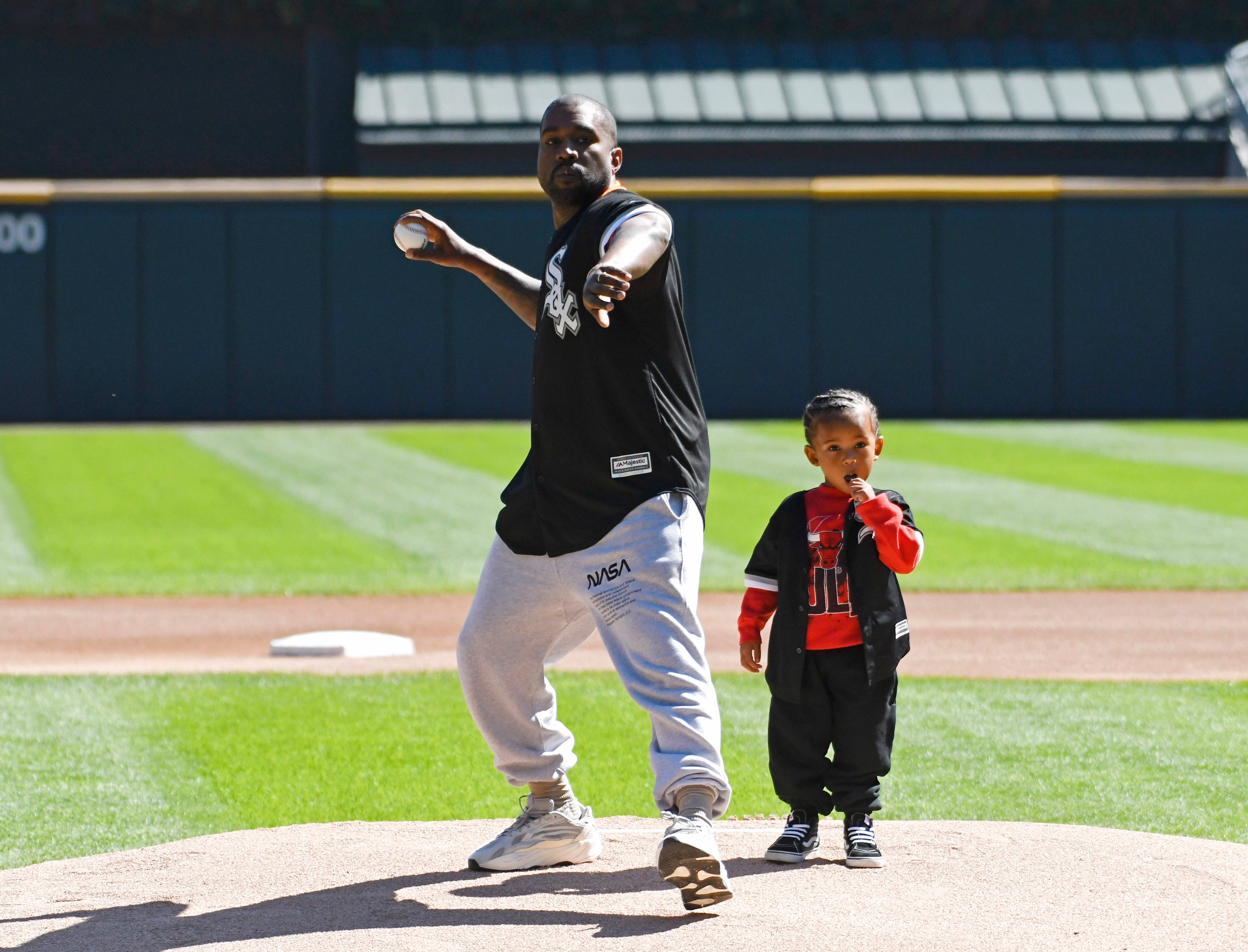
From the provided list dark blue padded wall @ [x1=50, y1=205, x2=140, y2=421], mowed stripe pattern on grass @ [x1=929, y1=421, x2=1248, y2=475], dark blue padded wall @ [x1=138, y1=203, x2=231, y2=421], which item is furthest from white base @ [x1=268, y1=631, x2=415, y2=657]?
dark blue padded wall @ [x1=50, y1=205, x2=140, y2=421]

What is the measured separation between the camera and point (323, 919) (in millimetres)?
4020

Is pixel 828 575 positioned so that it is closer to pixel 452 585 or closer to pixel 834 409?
pixel 834 409

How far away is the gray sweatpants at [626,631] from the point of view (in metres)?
4.05

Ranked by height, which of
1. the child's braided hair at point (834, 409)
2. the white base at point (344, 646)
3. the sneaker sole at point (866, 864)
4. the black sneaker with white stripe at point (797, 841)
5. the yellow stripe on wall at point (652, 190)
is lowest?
the sneaker sole at point (866, 864)

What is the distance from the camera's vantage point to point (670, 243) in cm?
416

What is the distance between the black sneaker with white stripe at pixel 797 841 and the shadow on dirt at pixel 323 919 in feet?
1.23

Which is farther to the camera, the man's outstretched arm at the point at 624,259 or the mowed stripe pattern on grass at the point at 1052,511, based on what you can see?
the mowed stripe pattern on grass at the point at 1052,511

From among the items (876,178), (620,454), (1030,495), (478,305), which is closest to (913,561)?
(620,454)

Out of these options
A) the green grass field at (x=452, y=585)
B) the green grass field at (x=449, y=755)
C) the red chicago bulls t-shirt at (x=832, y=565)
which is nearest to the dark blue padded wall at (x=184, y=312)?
the green grass field at (x=452, y=585)

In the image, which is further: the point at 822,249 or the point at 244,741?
the point at 822,249

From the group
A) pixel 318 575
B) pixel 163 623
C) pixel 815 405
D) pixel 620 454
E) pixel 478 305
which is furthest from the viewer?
pixel 478 305

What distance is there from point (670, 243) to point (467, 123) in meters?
22.5

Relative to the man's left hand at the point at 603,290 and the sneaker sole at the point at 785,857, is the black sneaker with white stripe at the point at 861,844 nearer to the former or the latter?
the sneaker sole at the point at 785,857

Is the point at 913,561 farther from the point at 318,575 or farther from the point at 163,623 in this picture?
→ the point at 318,575
